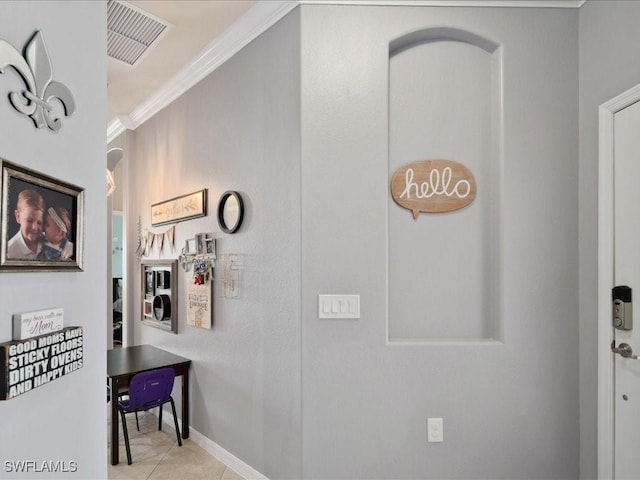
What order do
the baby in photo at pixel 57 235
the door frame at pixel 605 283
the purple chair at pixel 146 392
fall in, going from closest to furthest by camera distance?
the baby in photo at pixel 57 235 → the door frame at pixel 605 283 → the purple chair at pixel 146 392

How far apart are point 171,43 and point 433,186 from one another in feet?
6.30

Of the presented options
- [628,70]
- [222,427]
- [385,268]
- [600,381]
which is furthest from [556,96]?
[222,427]

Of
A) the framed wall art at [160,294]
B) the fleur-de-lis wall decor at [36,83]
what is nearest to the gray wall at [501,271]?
the fleur-de-lis wall decor at [36,83]

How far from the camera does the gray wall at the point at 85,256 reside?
80cm

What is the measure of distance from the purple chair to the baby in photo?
1.80m

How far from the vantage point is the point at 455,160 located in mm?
1967

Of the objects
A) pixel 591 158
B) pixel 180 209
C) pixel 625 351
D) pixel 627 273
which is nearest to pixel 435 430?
pixel 625 351

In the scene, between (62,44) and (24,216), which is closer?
(24,216)

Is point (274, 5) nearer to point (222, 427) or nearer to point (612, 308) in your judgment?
point (612, 308)

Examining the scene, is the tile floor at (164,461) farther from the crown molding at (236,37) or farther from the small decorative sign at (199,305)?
the crown molding at (236,37)

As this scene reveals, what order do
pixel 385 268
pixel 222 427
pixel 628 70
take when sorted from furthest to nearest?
pixel 222 427
pixel 385 268
pixel 628 70

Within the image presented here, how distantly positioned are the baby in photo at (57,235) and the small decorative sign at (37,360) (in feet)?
0.63

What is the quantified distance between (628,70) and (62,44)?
2.12 metres

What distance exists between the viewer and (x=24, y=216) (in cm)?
84
